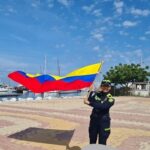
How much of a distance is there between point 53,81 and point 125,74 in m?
42.1

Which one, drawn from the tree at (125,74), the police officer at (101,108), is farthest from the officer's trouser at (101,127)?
the tree at (125,74)

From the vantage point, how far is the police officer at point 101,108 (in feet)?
23.5

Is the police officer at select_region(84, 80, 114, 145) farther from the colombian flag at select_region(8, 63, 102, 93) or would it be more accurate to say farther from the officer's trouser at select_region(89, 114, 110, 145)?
the colombian flag at select_region(8, 63, 102, 93)

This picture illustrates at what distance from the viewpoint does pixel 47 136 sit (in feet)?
38.0

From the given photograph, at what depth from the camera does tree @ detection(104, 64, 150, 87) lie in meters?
53.0

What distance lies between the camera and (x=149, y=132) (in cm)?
1319

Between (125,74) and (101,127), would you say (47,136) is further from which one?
(125,74)

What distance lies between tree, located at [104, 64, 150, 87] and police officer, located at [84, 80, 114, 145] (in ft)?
148

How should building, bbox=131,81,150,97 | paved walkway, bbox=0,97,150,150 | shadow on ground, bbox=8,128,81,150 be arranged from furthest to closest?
building, bbox=131,81,150,97 → shadow on ground, bbox=8,128,81,150 → paved walkway, bbox=0,97,150,150

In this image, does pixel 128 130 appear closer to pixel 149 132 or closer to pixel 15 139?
pixel 149 132

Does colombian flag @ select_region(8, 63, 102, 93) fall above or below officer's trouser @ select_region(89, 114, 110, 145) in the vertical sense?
above

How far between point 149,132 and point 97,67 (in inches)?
179

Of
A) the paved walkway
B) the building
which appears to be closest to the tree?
the building

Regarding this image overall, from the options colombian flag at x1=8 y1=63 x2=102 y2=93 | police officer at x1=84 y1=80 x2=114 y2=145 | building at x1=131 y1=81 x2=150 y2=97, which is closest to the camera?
police officer at x1=84 y1=80 x2=114 y2=145
